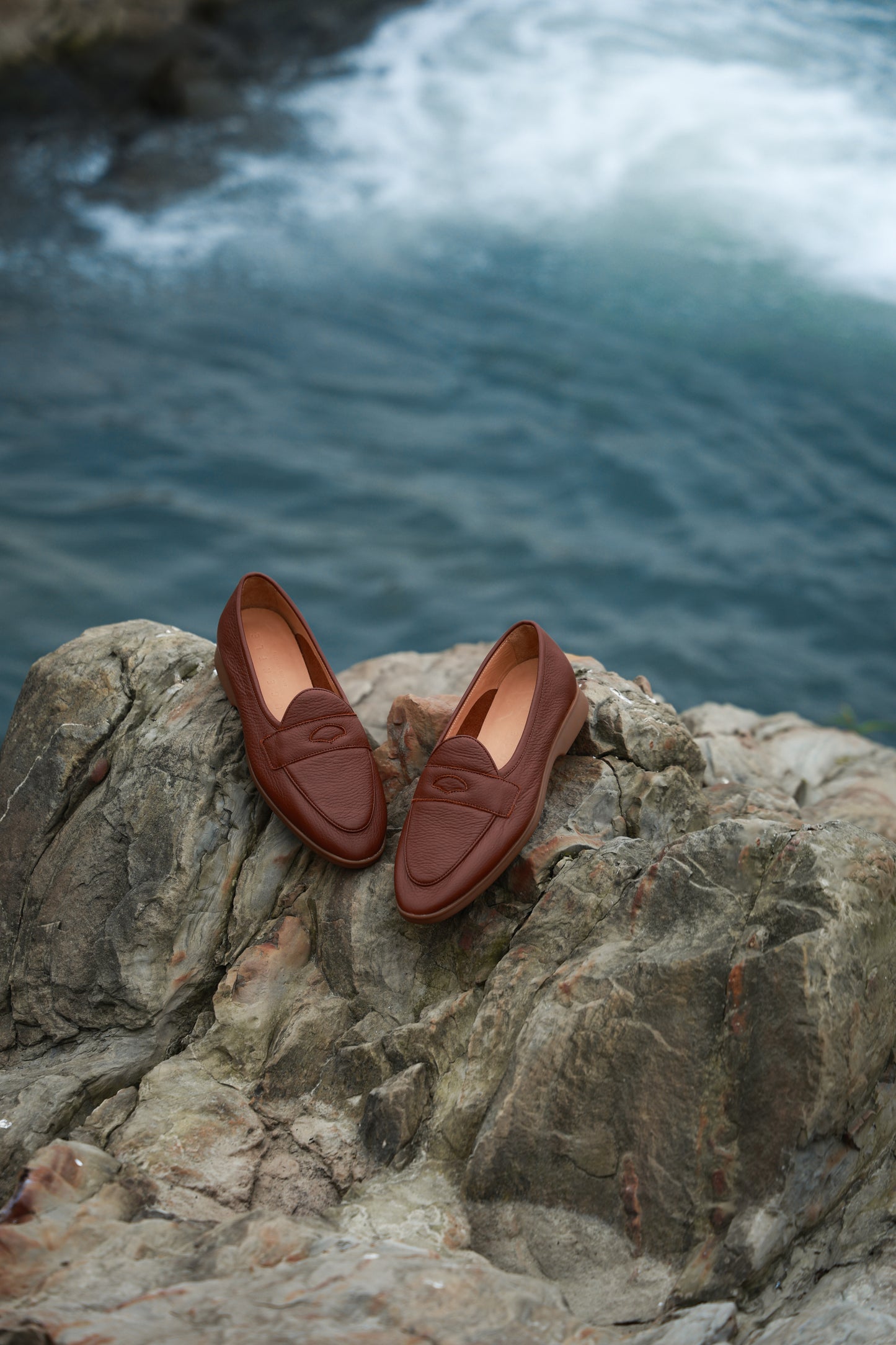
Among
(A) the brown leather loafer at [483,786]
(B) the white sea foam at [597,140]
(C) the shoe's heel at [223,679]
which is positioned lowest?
(A) the brown leather loafer at [483,786]

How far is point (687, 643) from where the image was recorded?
266 inches

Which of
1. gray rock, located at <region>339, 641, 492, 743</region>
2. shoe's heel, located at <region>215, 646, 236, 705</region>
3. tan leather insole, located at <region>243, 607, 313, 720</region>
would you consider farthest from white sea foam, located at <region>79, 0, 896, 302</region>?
shoe's heel, located at <region>215, 646, 236, 705</region>

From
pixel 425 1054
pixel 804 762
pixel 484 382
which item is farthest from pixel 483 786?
pixel 484 382

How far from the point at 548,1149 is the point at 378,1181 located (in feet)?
1.38

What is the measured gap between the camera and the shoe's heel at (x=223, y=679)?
3.18m

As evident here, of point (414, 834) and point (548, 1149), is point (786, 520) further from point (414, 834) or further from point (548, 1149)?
point (548, 1149)

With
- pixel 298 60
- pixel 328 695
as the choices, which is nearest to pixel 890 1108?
pixel 328 695

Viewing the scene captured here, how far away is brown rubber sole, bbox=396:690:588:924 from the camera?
272cm

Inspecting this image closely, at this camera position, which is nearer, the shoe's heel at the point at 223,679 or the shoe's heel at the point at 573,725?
the shoe's heel at the point at 573,725

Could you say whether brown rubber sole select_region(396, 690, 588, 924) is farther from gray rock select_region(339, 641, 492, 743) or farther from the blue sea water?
the blue sea water

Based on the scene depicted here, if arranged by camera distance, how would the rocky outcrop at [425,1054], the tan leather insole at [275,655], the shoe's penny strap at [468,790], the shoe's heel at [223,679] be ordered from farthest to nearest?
the tan leather insole at [275,655] < the shoe's heel at [223,679] < the shoe's penny strap at [468,790] < the rocky outcrop at [425,1054]

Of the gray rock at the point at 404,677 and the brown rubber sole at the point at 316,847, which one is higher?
the brown rubber sole at the point at 316,847

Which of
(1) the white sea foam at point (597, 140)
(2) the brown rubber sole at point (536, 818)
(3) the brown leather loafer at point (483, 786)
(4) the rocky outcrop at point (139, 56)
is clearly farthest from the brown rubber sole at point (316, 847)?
(4) the rocky outcrop at point (139, 56)

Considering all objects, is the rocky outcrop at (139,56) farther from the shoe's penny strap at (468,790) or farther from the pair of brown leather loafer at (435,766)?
the shoe's penny strap at (468,790)
